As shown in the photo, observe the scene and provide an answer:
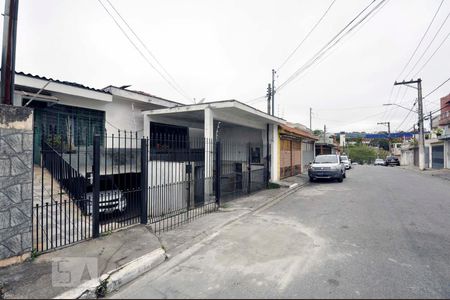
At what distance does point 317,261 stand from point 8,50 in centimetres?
598

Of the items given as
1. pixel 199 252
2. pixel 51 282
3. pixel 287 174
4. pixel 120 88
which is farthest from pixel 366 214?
pixel 120 88

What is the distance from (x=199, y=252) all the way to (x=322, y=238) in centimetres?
255

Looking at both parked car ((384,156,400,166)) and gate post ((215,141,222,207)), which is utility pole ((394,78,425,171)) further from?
gate post ((215,141,222,207))

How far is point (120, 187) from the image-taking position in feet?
27.9

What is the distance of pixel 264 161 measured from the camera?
13062 mm

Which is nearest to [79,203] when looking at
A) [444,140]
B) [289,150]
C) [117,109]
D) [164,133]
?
[117,109]

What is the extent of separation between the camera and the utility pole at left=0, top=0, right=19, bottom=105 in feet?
12.7

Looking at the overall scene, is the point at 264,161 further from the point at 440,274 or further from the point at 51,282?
the point at 51,282

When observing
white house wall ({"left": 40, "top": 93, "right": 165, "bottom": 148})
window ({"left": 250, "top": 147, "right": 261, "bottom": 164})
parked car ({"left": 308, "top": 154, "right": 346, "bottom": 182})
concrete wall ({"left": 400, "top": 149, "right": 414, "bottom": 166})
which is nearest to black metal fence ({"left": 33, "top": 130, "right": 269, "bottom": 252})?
white house wall ({"left": 40, "top": 93, "right": 165, "bottom": 148})

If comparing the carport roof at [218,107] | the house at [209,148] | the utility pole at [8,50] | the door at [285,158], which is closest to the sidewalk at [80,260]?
the house at [209,148]

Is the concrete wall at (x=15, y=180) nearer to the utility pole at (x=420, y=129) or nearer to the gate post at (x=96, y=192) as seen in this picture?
the gate post at (x=96, y=192)

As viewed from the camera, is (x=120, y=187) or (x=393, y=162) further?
(x=393, y=162)

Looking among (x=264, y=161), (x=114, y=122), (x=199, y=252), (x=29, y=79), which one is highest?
(x=29, y=79)

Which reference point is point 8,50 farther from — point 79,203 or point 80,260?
point 80,260
